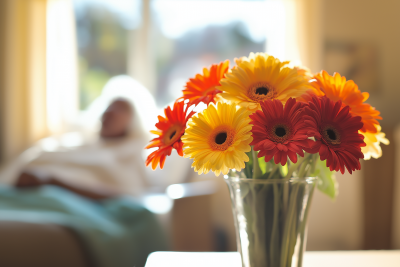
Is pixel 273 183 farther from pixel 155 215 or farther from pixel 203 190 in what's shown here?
pixel 203 190

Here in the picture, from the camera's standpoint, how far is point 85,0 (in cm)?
340

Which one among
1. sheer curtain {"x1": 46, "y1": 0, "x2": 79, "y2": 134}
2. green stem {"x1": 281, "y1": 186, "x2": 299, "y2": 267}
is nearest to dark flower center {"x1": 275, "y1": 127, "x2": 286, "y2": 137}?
green stem {"x1": 281, "y1": 186, "x2": 299, "y2": 267}

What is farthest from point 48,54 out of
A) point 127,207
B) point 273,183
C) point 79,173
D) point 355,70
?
point 273,183

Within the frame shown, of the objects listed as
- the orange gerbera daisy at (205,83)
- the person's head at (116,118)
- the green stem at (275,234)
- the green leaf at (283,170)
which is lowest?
the green stem at (275,234)

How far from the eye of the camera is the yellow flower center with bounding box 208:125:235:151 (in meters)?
0.48

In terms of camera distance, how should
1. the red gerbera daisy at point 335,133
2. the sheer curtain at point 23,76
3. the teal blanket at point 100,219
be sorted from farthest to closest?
the sheer curtain at point 23,76 → the teal blanket at point 100,219 → the red gerbera daisy at point 335,133

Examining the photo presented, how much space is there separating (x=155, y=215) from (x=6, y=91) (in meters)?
2.03

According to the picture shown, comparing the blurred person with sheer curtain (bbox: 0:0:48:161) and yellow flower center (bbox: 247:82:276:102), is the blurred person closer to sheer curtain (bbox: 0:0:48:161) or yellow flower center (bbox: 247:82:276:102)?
sheer curtain (bbox: 0:0:48:161)

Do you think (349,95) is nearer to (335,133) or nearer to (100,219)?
(335,133)

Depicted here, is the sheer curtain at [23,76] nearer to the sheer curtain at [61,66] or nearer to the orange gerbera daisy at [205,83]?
the sheer curtain at [61,66]

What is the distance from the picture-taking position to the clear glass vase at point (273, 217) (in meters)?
0.54

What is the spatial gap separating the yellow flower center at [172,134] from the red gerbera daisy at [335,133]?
0.63 feet

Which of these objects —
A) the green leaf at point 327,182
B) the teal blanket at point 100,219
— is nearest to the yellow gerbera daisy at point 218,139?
the green leaf at point 327,182

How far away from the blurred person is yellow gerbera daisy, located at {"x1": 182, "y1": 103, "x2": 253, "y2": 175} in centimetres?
115
